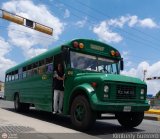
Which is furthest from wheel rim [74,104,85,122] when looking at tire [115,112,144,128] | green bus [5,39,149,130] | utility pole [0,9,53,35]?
utility pole [0,9,53,35]

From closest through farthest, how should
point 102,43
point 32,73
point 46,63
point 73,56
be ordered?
point 73,56 < point 102,43 < point 46,63 < point 32,73

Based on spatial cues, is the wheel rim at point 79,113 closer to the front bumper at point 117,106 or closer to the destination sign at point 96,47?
the front bumper at point 117,106

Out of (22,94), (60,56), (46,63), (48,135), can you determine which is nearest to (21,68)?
(22,94)

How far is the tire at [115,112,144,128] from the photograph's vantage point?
1161 cm

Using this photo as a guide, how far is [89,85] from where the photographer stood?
10.6 m

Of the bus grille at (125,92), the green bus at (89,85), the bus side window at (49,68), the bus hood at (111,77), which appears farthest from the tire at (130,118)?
the bus side window at (49,68)

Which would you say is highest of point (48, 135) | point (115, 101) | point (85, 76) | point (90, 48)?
point (90, 48)

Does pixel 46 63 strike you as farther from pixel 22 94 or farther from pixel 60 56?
pixel 22 94

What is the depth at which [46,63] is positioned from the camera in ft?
45.8

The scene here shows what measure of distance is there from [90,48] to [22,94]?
6.21m

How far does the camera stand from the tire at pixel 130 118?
1161 cm

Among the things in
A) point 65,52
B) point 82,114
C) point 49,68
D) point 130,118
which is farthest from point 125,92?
point 49,68

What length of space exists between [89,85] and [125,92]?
110 centimetres

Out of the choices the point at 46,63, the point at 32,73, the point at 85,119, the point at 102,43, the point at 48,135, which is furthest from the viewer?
the point at 32,73
